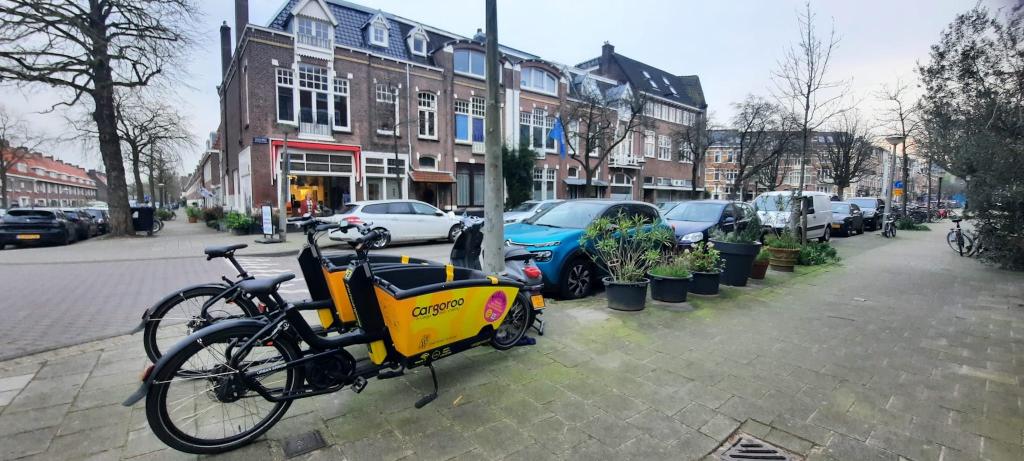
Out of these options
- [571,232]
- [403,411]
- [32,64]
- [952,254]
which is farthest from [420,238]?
[952,254]

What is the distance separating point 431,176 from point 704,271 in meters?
18.0

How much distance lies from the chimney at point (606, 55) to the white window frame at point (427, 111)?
70.2 feet

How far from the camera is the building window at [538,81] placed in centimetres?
2777

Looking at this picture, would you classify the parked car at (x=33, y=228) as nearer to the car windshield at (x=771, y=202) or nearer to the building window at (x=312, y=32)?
the building window at (x=312, y=32)

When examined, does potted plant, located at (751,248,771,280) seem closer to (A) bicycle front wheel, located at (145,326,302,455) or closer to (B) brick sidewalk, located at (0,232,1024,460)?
(B) brick sidewalk, located at (0,232,1024,460)

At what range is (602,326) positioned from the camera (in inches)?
193

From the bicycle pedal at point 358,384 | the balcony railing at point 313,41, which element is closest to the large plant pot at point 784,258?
the bicycle pedal at point 358,384

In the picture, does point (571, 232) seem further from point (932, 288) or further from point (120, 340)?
point (932, 288)

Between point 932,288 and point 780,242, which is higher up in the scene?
point 780,242

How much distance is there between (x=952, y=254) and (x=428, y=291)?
48.0ft

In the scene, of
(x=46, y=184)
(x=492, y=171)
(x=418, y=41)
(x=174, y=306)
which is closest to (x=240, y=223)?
(x=418, y=41)

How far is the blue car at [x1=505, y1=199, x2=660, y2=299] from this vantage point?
20.4ft

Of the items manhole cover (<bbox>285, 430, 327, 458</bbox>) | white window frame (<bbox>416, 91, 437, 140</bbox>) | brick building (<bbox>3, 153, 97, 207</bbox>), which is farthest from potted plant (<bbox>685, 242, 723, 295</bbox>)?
brick building (<bbox>3, 153, 97, 207</bbox>)

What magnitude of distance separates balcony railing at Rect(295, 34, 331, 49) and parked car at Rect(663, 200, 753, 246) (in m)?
16.4
